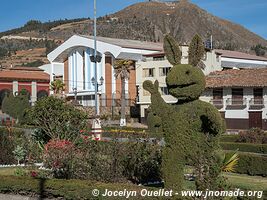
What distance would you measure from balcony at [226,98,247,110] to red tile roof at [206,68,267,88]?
5.21 ft

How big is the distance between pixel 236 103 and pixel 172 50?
36597 mm

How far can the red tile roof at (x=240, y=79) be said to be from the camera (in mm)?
44781

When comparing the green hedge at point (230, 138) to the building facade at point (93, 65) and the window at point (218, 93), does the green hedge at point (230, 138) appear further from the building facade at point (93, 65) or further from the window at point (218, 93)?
the building facade at point (93, 65)

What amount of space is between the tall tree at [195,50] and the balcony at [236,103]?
36.2 meters

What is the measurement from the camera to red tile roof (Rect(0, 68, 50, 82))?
7194cm


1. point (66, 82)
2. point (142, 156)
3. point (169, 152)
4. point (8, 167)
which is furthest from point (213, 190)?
point (66, 82)

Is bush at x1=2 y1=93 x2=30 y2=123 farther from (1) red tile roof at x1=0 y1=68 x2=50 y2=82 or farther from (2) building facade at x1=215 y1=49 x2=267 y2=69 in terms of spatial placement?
(2) building facade at x1=215 y1=49 x2=267 y2=69

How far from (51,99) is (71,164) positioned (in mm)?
12007

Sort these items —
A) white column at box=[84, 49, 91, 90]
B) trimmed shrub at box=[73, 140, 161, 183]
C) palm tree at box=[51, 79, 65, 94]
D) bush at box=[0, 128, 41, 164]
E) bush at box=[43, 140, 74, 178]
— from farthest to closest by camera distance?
white column at box=[84, 49, 91, 90], palm tree at box=[51, 79, 65, 94], bush at box=[0, 128, 41, 164], bush at box=[43, 140, 74, 178], trimmed shrub at box=[73, 140, 161, 183]

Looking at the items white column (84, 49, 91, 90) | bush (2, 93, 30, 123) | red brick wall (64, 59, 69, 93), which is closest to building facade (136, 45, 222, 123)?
white column (84, 49, 91, 90)

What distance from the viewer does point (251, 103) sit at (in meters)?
45.2

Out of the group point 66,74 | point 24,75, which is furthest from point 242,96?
point 24,75

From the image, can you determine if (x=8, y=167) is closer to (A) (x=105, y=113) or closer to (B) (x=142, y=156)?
(B) (x=142, y=156)

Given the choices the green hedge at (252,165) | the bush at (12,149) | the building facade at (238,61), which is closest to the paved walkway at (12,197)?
the bush at (12,149)
